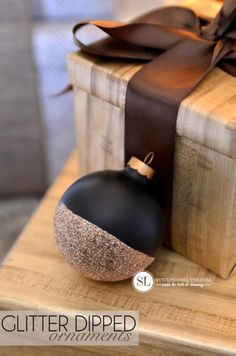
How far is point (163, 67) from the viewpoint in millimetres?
546

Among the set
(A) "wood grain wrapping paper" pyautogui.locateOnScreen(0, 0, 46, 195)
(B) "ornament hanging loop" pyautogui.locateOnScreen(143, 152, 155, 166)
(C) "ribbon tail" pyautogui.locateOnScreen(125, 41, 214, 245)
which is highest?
(C) "ribbon tail" pyautogui.locateOnScreen(125, 41, 214, 245)

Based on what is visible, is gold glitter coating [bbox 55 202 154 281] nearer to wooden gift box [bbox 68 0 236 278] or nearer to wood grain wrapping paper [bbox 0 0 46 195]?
wooden gift box [bbox 68 0 236 278]

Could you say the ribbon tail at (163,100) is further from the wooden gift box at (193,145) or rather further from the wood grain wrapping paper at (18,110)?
the wood grain wrapping paper at (18,110)

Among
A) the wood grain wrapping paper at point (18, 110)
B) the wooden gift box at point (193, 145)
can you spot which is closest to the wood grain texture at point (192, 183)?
the wooden gift box at point (193, 145)

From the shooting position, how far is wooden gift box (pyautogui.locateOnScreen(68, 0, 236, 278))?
19.2 inches

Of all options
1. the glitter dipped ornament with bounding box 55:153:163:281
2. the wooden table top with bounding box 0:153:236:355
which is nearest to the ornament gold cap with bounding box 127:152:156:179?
the glitter dipped ornament with bounding box 55:153:163:281

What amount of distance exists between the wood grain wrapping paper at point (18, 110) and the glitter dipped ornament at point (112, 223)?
513mm

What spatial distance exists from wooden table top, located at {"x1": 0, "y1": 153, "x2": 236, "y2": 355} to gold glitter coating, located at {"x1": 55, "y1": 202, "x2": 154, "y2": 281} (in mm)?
37

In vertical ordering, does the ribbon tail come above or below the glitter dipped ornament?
above

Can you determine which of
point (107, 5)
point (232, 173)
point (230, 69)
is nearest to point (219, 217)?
point (232, 173)

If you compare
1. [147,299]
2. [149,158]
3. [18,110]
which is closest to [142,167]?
[149,158]

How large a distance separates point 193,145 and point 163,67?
0.10m

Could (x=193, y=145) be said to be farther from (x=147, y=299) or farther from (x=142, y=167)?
(x=147, y=299)

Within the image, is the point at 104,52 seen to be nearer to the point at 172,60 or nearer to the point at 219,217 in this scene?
the point at 172,60
